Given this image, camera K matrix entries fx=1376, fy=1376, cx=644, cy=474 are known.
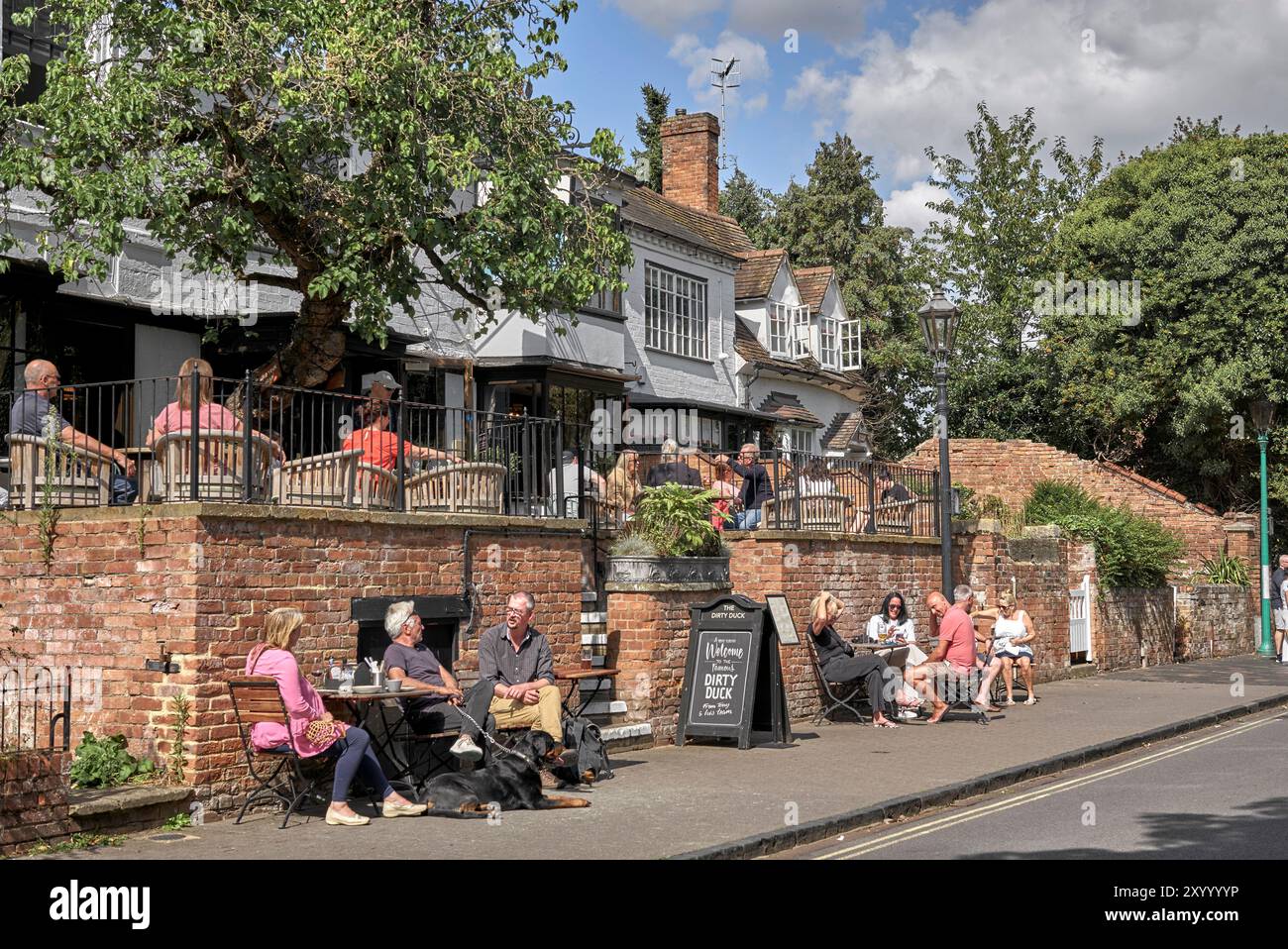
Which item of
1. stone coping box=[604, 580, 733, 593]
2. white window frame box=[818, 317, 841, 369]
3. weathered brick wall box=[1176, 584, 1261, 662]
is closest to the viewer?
stone coping box=[604, 580, 733, 593]

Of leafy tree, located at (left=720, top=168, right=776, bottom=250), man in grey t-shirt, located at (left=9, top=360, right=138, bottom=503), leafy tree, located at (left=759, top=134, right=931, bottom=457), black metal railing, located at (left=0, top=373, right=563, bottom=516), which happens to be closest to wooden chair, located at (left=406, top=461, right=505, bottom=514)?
black metal railing, located at (left=0, top=373, right=563, bottom=516)

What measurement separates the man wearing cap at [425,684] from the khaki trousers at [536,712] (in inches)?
13.7

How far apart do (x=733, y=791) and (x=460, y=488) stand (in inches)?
→ 145

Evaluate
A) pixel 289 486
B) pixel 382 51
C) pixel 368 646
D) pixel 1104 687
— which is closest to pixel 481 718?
pixel 368 646

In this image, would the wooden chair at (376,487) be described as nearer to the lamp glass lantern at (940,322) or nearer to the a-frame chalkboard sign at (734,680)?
the a-frame chalkboard sign at (734,680)

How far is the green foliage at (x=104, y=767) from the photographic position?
32.0 ft

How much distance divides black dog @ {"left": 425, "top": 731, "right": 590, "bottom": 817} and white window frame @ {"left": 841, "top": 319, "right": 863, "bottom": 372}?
27733mm

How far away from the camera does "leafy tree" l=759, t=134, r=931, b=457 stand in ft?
138

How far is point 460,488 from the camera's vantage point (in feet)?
40.9

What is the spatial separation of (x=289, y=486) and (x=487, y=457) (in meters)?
2.72

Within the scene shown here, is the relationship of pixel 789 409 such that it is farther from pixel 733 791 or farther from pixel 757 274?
pixel 733 791

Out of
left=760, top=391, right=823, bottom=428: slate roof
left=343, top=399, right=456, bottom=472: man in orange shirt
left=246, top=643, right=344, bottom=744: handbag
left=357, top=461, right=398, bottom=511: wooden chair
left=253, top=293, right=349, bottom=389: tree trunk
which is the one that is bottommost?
left=246, top=643, right=344, bottom=744: handbag

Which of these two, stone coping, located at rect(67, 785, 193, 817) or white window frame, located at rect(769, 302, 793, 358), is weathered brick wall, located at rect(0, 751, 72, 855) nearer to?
stone coping, located at rect(67, 785, 193, 817)

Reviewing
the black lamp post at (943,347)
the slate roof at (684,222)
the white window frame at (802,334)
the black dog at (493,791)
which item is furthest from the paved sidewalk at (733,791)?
the white window frame at (802,334)
